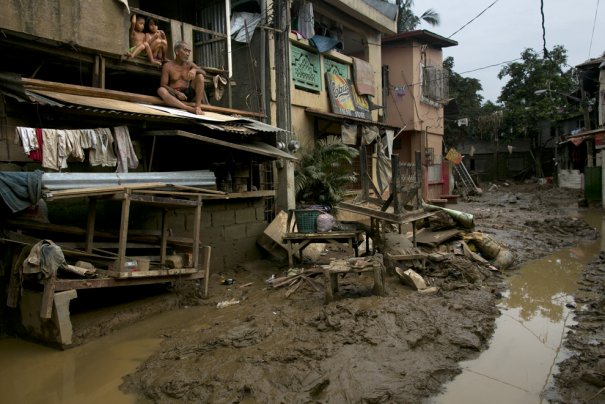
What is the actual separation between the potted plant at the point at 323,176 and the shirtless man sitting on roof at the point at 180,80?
3832mm

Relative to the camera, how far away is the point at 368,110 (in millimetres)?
15594

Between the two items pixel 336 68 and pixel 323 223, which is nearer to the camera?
pixel 323 223

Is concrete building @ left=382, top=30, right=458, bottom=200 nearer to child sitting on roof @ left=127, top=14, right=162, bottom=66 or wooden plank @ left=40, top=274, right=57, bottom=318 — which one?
child sitting on roof @ left=127, top=14, right=162, bottom=66

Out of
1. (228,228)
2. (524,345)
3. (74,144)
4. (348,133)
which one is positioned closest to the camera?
(524,345)

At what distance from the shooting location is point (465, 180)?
92.0ft

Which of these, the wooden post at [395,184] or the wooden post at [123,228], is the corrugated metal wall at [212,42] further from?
the wooden post at [123,228]

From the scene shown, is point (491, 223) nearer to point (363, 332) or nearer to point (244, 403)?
point (363, 332)

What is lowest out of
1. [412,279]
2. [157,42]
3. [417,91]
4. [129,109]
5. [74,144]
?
[412,279]

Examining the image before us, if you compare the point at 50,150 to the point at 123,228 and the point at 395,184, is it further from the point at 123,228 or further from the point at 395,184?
the point at 395,184

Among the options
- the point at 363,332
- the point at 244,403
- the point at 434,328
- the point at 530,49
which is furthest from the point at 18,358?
the point at 530,49

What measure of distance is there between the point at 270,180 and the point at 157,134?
13.3ft

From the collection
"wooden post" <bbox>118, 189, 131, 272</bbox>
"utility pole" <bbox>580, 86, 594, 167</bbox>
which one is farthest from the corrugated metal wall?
"utility pole" <bbox>580, 86, 594, 167</bbox>

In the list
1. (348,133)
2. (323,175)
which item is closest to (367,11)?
(348,133)

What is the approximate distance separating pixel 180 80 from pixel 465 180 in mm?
23299
